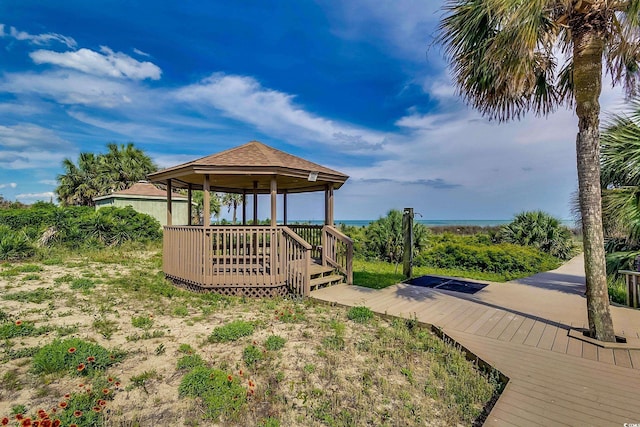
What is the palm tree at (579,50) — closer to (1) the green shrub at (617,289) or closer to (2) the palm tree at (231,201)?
(1) the green shrub at (617,289)

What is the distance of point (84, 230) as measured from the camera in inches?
496

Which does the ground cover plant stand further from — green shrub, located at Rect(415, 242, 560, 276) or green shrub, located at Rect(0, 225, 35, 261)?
green shrub, located at Rect(415, 242, 560, 276)

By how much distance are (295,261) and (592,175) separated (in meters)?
4.75

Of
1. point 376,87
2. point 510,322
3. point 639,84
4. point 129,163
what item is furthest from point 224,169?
point 129,163

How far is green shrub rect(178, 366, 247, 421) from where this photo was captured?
2395mm

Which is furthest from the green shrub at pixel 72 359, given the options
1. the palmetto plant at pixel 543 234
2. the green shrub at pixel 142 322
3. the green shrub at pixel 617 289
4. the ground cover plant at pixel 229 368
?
the palmetto plant at pixel 543 234

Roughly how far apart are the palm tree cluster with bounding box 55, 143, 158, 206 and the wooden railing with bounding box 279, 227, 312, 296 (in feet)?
72.1

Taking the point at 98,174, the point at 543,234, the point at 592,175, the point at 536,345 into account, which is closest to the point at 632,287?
the point at 592,175

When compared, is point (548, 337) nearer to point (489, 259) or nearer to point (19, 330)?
point (19, 330)

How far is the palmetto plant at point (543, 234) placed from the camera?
12.3 metres

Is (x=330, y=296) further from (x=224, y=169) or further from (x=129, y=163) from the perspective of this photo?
(x=129, y=163)

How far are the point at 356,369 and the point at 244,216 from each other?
7355 mm

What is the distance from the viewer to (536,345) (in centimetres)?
342

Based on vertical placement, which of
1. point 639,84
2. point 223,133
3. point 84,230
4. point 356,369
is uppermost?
point 223,133
